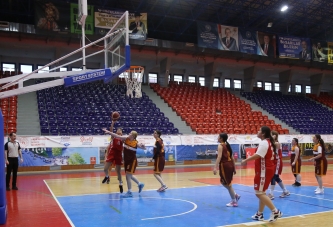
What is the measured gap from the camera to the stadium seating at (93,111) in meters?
18.2

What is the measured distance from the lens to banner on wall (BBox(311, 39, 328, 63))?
1095 inches

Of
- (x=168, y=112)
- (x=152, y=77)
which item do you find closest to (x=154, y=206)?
(x=168, y=112)

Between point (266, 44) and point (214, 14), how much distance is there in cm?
495

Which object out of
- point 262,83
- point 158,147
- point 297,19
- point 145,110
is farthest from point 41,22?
point 262,83

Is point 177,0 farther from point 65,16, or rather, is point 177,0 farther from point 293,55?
point 293,55

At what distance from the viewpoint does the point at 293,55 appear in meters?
27.0

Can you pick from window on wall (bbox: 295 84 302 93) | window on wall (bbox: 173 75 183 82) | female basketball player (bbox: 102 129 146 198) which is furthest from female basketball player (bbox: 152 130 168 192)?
window on wall (bbox: 295 84 302 93)

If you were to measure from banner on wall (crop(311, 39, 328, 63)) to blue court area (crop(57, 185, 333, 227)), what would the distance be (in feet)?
69.4

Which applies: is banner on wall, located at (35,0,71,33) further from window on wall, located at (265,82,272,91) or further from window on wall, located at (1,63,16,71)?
window on wall, located at (265,82,272,91)

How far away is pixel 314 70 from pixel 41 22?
988 inches

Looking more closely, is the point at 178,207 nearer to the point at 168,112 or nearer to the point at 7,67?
the point at 168,112

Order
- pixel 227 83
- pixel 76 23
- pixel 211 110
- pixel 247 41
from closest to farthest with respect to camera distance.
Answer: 1. pixel 76 23
2. pixel 211 110
3. pixel 247 41
4. pixel 227 83

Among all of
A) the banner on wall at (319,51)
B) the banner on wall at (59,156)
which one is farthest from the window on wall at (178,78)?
the banner on wall at (59,156)

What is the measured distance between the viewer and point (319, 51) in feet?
92.1
